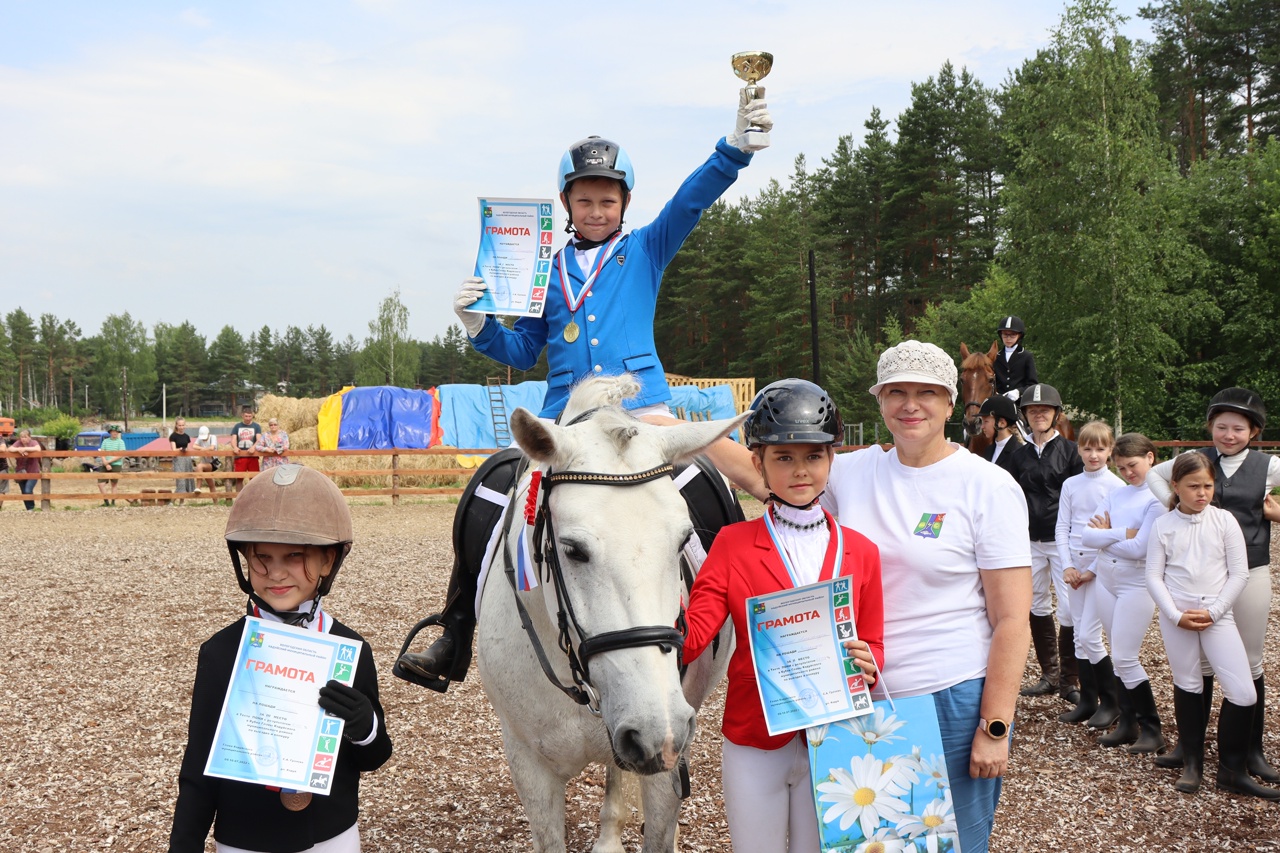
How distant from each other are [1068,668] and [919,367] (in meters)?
5.24

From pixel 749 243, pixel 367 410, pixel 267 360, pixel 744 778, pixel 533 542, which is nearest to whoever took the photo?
pixel 744 778

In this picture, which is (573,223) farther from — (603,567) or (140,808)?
(140,808)

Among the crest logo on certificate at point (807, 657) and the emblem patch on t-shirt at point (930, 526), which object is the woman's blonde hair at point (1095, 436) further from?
the crest logo on certificate at point (807, 657)

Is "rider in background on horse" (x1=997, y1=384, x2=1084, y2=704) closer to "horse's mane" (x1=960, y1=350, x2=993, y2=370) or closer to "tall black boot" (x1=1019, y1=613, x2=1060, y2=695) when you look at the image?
"tall black boot" (x1=1019, y1=613, x2=1060, y2=695)

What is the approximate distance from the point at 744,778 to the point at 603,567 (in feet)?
2.46

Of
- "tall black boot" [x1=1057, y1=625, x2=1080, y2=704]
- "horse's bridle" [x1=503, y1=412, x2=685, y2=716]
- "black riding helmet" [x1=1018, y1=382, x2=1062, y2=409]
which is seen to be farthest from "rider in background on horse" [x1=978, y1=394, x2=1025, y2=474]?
"horse's bridle" [x1=503, y1=412, x2=685, y2=716]

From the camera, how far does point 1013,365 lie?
29.8 ft

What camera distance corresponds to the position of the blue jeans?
249 centimetres

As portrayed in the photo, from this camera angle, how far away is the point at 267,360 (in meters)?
116

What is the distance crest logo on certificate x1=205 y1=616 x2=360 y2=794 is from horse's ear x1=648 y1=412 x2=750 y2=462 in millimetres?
1025

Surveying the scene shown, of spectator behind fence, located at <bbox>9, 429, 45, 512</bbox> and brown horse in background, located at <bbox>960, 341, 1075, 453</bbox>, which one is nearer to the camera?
brown horse in background, located at <bbox>960, 341, 1075, 453</bbox>

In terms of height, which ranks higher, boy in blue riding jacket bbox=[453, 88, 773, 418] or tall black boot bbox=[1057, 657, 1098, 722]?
boy in blue riding jacket bbox=[453, 88, 773, 418]

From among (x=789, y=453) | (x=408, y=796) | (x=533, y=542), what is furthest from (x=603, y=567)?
(x=408, y=796)

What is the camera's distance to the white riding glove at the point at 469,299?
11.5 ft
